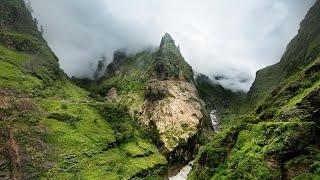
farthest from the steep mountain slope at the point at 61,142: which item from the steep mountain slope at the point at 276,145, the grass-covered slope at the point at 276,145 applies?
the steep mountain slope at the point at 276,145

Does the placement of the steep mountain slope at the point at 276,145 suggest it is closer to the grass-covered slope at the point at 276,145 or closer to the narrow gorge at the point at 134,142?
the grass-covered slope at the point at 276,145

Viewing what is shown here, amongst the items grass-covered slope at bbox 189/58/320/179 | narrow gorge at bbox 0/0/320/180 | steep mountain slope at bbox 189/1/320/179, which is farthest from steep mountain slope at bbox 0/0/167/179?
steep mountain slope at bbox 189/1/320/179

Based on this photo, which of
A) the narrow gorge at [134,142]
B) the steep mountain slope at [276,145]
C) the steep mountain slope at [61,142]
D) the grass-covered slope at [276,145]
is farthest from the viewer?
the steep mountain slope at [61,142]

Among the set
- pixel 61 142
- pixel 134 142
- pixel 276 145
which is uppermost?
pixel 134 142

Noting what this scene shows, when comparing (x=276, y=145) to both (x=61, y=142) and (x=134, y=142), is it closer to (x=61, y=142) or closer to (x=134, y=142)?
(x=61, y=142)

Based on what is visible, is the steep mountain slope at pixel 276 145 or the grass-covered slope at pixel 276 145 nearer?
the steep mountain slope at pixel 276 145

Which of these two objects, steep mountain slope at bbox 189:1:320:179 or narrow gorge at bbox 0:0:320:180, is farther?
narrow gorge at bbox 0:0:320:180

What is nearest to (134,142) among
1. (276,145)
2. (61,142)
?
(61,142)

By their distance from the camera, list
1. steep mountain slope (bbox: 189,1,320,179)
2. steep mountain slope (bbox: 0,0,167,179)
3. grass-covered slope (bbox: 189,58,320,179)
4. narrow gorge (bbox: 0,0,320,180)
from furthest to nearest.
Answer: steep mountain slope (bbox: 0,0,167,179) < narrow gorge (bbox: 0,0,320,180) < grass-covered slope (bbox: 189,58,320,179) < steep mountain slope (bbox: 189,1,320,179)

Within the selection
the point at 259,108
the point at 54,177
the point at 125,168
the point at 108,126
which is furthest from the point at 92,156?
the point at 259,108

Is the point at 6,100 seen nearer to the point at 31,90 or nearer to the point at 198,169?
the point at 31,90

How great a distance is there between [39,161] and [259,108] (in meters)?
75.4

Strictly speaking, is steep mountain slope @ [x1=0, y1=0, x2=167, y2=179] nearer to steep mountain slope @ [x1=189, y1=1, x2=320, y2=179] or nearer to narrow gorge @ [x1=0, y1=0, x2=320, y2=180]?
narrow gorge @ [x1=0, y1=0, x2=320, y2=180]

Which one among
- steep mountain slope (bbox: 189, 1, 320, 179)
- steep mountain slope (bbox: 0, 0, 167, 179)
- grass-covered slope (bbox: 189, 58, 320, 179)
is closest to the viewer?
steep mountain slope (bbox: 189, 1, 320, 179)
